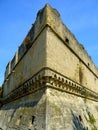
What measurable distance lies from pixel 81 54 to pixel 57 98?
211 inches

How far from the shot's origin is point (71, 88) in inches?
502

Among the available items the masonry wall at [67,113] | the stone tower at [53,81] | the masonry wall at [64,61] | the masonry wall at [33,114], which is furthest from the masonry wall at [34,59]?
the masonry wall at [67,113]

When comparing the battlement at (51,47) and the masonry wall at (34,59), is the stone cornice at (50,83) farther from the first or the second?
the masonry wall at (34,59)

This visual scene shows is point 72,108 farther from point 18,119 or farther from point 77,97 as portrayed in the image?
point 18,119

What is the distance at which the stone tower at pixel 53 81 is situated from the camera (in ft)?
A: 33.9

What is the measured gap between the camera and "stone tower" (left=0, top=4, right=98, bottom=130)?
33.9 ft

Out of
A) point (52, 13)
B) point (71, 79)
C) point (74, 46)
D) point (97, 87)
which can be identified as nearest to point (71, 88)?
point (71, 79)

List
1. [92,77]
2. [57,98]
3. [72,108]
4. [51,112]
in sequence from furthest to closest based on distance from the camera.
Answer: [92,77] → [72,108] → [57,98] → [51,112]

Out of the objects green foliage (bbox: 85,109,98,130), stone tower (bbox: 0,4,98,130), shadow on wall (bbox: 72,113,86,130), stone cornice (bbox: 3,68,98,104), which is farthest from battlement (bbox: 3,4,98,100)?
shadow on wall (bbox: 72,113,86,130)

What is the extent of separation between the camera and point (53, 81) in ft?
36.3

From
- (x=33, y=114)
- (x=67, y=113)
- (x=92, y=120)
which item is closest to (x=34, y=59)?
(x=33, y=114)

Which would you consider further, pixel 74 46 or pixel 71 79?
pixel 74 46

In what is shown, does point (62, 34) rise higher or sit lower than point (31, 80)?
higher

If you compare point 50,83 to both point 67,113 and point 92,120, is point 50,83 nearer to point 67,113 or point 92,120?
point 67,113
